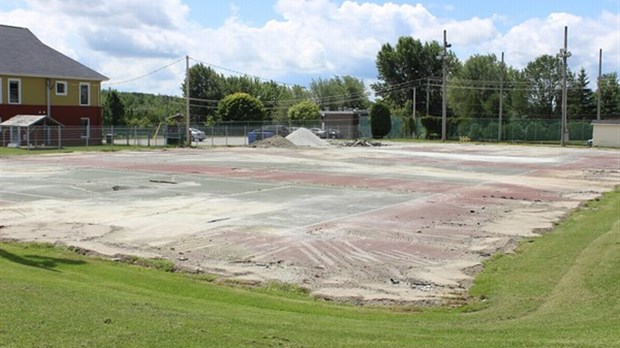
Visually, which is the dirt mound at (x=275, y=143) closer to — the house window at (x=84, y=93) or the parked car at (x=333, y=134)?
the house window at (x=84, y=93)

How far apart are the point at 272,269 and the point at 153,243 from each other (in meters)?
3.48

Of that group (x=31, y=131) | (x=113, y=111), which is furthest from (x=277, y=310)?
(x=113, y=111)

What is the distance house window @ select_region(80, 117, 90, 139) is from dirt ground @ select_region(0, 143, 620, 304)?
31620 millimetres

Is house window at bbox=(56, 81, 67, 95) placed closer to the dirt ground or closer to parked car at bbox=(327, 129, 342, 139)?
the dirt ground

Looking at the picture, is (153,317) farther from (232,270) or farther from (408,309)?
(232,270)

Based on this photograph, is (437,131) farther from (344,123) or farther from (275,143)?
(275,143)

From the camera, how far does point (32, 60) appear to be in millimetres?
63781

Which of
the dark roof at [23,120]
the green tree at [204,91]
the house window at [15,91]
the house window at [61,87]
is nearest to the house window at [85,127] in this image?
the house window at [61,87]

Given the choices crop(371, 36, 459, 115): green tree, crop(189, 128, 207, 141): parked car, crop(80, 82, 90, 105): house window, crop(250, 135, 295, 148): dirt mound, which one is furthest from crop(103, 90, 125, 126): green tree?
crop(371, 36, 459, 115): green tree

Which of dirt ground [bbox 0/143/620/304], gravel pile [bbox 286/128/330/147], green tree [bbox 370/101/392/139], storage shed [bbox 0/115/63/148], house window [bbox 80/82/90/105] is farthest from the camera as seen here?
green tree [bbox 370/101/392/139]

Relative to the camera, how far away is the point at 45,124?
196ft

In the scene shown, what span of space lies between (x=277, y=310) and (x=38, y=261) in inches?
212

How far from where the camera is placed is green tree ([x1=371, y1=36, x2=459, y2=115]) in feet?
412

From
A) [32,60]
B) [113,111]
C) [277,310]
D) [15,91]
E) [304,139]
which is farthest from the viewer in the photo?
[113,111]
